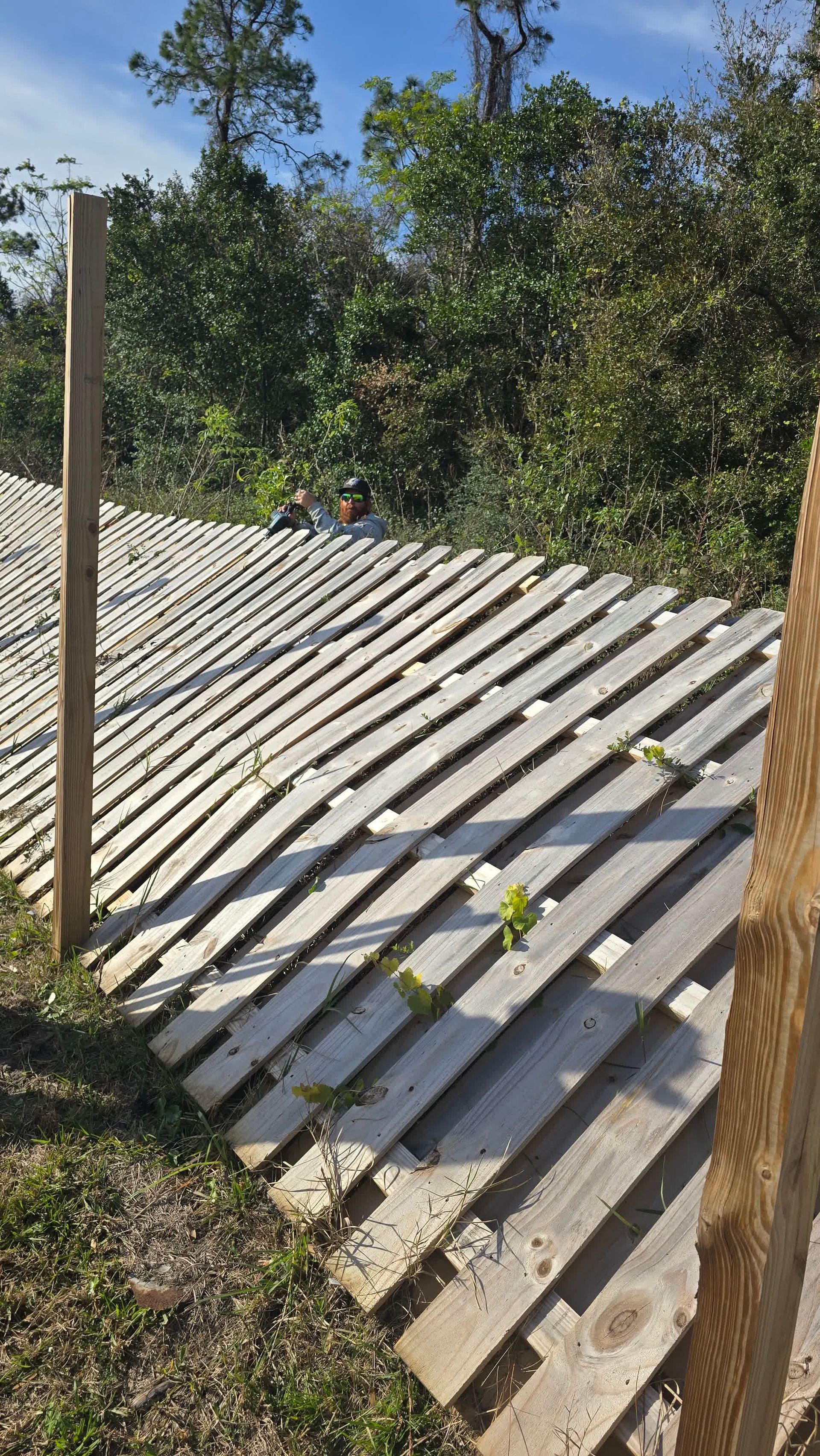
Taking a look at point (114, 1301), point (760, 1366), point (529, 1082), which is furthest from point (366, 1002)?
point (760, 1366)

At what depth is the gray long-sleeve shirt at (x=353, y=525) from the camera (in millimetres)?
5898

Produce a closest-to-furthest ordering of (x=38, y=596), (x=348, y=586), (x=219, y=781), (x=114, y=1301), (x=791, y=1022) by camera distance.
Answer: (x=791, y=1022), (x=114, y=1301), (x=219, y=781), (x=348, y=586), (x=38, y=596)

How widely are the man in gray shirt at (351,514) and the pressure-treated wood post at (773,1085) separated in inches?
196

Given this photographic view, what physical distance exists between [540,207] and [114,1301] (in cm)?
1781

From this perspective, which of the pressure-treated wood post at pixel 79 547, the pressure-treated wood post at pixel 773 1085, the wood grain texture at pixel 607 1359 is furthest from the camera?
the pressure-treated wood post at pixel 79 547

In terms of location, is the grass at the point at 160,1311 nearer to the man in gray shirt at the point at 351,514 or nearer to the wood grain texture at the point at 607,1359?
the wood grain texture at the point at 607,1359

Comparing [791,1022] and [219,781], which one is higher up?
[791,1022]

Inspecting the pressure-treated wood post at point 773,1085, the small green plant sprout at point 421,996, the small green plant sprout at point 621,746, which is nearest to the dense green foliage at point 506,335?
the small green plant sprout at point 621,746

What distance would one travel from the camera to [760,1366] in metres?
0.92

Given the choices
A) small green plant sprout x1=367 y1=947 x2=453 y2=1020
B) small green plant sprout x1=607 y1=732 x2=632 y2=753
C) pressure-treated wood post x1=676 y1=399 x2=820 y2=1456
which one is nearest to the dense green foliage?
small green plant sprout x1=607 y1=732 x2=632 y2=753

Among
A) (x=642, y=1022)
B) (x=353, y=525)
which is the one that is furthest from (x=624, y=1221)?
(x=353, y=525)

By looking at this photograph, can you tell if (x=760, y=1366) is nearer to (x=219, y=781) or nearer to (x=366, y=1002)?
(x=366, y=1002)

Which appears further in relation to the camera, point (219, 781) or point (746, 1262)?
point (219, 781)

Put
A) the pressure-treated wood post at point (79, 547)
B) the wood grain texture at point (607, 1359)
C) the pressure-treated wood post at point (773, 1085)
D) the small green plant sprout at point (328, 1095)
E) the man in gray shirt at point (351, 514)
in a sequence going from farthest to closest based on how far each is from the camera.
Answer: the man in gray shirt at point (351, 514) → the pressure-treated wood post at point (79, 547) → the small green plant sprout at point (328, 1095) → the wood grain texture at point (607, 1359) → the pressure-treated wood post at point (773, 1085)
